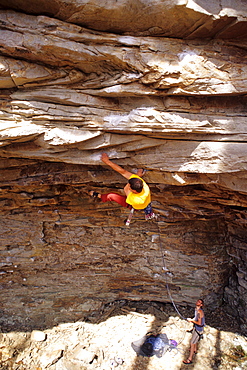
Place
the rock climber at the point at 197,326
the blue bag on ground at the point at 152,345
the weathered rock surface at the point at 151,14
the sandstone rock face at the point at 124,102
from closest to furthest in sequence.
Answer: the weathered rock surface at the point at 151,14
the sandstone rock face at the point at 124,102
the rock climber at the point at 197,326
the blue bag on ground at the point at 152,345

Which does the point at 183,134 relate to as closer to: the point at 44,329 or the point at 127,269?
the point at 127,269

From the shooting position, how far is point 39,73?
3641mm

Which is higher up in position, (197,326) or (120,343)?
(197,326)

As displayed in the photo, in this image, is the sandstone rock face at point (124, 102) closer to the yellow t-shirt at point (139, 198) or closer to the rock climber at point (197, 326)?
the yellow t-shirt at point (139, 198)

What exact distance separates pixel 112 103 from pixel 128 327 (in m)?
5.56

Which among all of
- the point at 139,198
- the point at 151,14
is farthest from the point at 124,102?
the point at 139,198

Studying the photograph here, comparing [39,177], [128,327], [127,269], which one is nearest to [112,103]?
[39,177]

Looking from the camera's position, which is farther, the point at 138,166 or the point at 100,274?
the point at 100,274

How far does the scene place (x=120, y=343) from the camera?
233 inches

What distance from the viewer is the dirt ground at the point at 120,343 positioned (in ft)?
17.8

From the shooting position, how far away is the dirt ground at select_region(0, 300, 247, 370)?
542 centimetres

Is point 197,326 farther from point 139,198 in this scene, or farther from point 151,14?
point 151,14

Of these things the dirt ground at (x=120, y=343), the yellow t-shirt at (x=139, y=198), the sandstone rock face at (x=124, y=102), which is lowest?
the dirt ground at (x=120, y=343)

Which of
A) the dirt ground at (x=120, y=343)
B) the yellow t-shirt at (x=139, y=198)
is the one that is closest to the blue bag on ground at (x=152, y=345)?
the dirt ground at (x=120, y=343)
